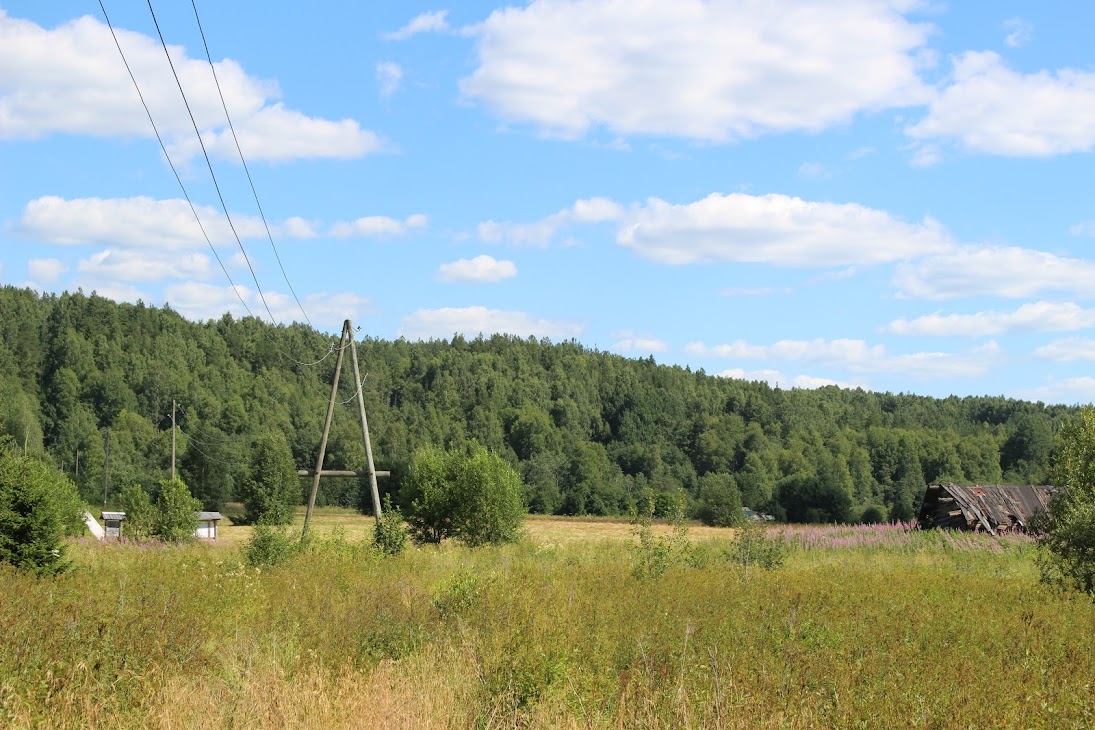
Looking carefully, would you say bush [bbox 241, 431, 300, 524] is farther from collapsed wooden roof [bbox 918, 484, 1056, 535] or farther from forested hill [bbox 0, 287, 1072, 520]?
collapsed wooden roof [bbox 918, 484, 1056, 535]

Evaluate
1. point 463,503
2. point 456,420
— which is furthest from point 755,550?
point 456,420

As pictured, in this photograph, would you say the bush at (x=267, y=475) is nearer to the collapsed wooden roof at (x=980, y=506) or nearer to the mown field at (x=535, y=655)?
the collapsed wooden roof at (x=980, y=506)

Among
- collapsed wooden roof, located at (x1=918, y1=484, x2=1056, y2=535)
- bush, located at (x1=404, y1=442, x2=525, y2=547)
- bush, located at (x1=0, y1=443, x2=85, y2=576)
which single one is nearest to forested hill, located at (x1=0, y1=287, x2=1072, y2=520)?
collapsed wooden roof, located at (x1=918, y1=484, x2=1056, y2=535)

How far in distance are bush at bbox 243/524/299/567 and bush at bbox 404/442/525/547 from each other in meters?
13.8

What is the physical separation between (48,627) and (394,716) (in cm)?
389

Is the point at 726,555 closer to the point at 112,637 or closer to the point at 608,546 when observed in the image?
the point at 608,546

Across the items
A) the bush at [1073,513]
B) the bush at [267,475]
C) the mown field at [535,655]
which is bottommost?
the bush at [267,475]

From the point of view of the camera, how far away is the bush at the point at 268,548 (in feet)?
61.7

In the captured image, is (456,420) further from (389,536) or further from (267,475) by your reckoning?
(389,536)

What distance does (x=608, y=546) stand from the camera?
30.6m

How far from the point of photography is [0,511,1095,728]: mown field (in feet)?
20.8

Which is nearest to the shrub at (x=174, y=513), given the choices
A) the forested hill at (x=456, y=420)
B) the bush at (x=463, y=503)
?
the bush at (x=463, y=503)

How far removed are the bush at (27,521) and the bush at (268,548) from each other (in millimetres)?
3514

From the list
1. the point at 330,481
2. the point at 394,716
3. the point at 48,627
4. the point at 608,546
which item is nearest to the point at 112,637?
the point at 48,627
